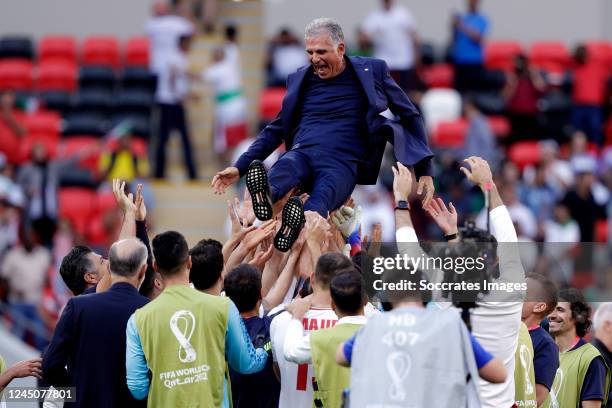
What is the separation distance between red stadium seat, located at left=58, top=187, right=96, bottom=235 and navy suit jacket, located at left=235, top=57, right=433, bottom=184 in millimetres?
7520

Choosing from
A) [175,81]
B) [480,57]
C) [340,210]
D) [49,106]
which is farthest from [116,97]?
[340,210]

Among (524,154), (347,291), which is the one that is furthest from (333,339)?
(524,154)

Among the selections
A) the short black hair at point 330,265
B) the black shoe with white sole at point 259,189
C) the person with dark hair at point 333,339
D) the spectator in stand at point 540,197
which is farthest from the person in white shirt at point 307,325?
the spectator in stand at point 540,197

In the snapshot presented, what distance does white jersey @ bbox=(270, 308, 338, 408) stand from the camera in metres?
7.70

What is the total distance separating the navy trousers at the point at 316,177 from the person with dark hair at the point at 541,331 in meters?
1.34

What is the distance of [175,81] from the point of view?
17484 mm

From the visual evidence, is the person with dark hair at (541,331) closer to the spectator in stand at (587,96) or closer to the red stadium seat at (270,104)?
the red stadium seat at (270,104)

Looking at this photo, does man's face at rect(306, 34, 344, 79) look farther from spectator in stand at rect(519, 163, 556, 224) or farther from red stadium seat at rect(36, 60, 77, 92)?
red stadium seat at rect(36, 60, 77, 92)

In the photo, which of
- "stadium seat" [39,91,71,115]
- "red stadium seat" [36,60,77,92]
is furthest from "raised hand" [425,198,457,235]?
"red stadium seat" [36,60,77,92]

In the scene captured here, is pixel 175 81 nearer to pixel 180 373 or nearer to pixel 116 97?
pixel 116 97

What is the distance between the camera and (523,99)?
61.2ft

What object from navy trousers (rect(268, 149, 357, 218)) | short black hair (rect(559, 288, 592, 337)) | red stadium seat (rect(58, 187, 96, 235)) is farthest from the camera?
red stadium seat (rect(58, 187, 96, 235))

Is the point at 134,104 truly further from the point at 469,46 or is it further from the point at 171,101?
the point at 469,46

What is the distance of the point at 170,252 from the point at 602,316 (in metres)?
2.91
